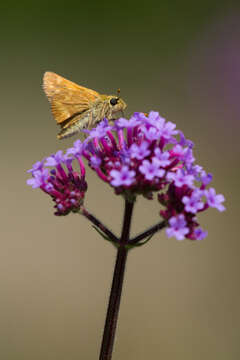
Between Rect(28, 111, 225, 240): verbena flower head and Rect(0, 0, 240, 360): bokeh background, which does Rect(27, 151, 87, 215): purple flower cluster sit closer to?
Rect(28, 111, 225, 240): verbena flower head

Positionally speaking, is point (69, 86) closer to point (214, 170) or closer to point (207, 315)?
point (207, 315)

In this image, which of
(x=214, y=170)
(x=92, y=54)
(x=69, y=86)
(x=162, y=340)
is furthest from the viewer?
(x=92, y=54)

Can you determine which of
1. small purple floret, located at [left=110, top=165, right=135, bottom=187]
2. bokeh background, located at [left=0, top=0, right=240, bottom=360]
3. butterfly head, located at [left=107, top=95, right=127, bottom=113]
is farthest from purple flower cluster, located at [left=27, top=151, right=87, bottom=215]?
bokeh background, located at [left=0, top=0, right=240, bottom=360]

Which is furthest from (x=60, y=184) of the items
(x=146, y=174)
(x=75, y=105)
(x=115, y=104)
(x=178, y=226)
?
(x=75, y=105)

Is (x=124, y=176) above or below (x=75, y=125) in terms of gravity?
below

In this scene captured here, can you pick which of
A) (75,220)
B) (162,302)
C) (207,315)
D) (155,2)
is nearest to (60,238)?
(75,220)

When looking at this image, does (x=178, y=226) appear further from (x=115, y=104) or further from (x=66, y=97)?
(x=66, y=97)
